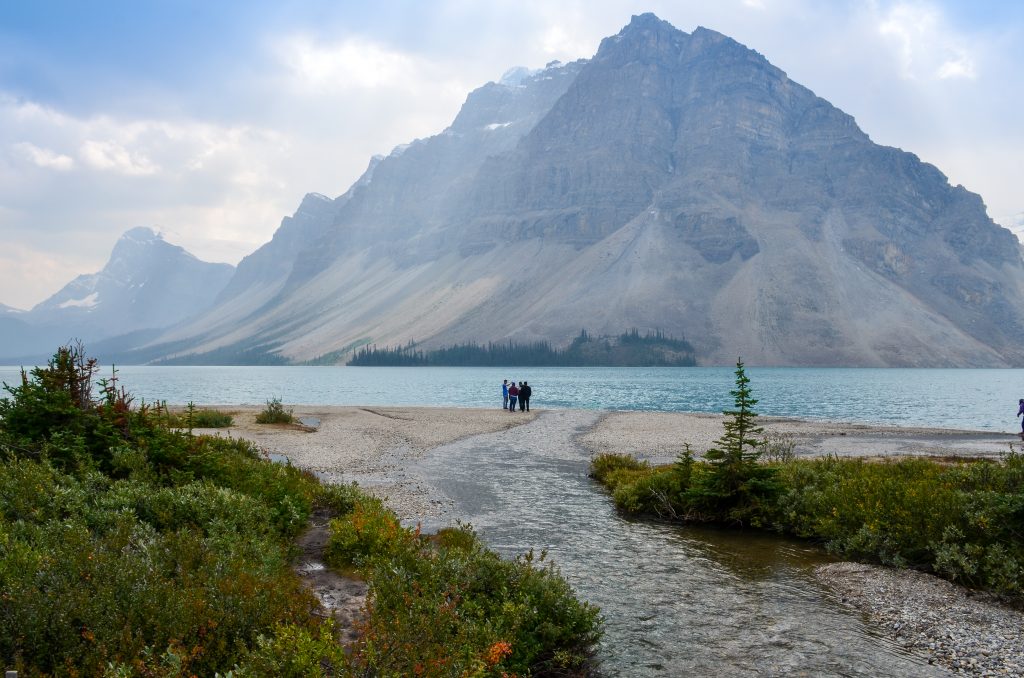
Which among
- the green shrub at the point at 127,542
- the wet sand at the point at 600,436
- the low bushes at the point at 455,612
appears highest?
the green shrub at the point at 127,542

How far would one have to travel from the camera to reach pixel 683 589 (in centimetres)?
1320

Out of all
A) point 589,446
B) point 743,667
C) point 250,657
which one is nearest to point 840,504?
point 743,667

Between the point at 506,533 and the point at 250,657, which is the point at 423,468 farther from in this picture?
the point at 250,657

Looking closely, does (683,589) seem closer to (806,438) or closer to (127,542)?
(127,542)

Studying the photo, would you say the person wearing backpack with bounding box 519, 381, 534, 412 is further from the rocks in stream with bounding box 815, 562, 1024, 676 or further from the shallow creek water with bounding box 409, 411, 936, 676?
the rocks in stream with bounding box 815, 562, 1024, 676

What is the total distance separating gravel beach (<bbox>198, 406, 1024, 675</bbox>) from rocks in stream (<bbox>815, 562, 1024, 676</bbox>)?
2 centimetres

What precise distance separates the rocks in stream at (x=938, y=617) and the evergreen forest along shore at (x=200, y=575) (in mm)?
6116

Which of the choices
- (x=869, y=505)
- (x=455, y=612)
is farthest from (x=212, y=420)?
(x=869, y=505)

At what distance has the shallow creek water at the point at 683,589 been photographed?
10.1 metres

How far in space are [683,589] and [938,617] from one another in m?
4.91

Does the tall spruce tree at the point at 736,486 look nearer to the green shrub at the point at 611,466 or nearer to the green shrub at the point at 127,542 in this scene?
the green shrub at the point at 611,466

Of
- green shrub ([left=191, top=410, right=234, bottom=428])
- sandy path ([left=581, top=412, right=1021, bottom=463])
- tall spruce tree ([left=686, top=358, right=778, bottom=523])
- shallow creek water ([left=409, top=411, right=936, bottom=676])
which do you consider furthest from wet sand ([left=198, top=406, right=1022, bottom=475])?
tall spruce tree ([left=686, top=358, right=778, bottom=523])

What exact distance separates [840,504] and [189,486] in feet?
57.5

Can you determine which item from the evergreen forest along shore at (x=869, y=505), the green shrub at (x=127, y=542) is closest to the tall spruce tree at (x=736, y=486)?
the evergreen forest along shore at (x=869, y=505)
